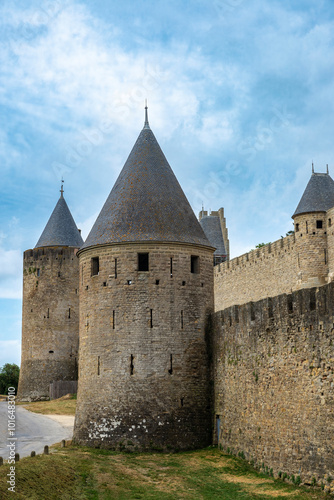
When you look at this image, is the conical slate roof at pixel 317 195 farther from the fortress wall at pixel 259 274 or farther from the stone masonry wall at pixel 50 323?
the stone masonry wall at pixel 50 323

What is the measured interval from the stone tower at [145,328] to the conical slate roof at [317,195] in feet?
62.3

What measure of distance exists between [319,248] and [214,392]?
2091 centimetres

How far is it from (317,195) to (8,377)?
29464mm

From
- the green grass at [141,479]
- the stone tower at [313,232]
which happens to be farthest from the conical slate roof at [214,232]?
the green grass at [141,479]

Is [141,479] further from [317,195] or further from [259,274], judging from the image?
[259,274]

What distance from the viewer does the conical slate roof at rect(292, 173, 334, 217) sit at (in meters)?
39.4

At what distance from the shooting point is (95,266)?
21750 millimetres

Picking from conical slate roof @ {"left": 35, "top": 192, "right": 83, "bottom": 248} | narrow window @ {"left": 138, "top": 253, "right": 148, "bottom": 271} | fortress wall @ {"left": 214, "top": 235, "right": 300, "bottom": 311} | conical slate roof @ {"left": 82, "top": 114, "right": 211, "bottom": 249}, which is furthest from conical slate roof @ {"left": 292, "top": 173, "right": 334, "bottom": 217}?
narrow window @ {"left": 138, "top": 253, "right": 148, "bottom": 271}

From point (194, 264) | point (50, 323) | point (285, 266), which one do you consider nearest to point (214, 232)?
point (285, 266)

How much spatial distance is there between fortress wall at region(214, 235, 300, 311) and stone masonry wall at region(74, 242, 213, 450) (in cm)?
2086

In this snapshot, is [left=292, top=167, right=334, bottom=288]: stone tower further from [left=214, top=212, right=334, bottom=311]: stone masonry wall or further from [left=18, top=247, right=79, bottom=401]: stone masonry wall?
[left=18, top=247, right=79, bottom=401]: stone masonry wall

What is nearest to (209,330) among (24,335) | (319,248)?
(319,248)

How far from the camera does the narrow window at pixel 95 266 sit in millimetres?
21594

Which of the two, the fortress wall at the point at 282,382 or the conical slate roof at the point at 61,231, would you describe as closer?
the fortress wall at the point at 282,382
